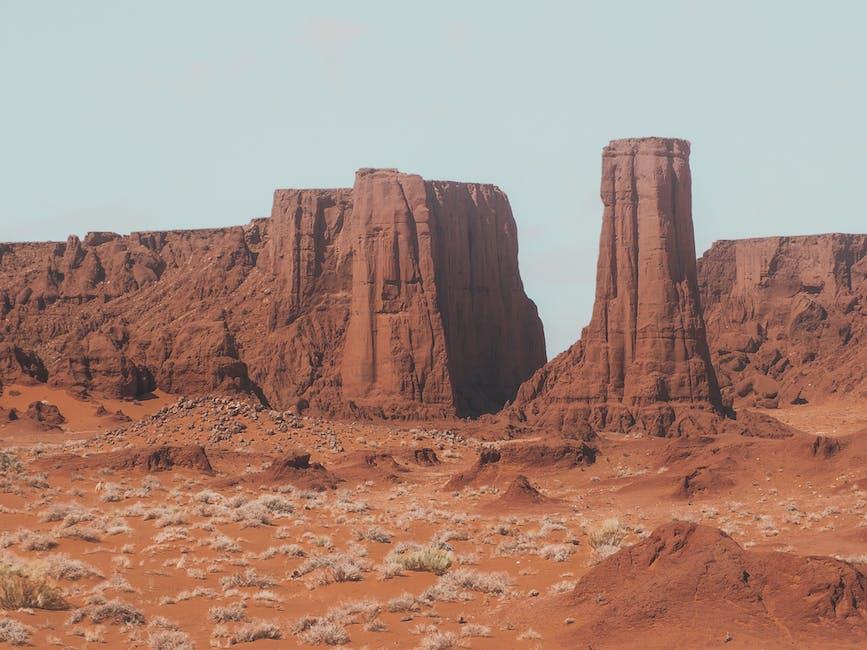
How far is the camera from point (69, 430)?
192 ft

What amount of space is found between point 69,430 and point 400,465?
18.6 meters

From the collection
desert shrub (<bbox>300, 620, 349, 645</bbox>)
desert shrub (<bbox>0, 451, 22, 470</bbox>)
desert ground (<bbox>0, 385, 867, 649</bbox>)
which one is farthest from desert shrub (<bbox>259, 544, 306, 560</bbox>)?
desert shrub (<bbox>0, 451, 22, 470</bbox>)

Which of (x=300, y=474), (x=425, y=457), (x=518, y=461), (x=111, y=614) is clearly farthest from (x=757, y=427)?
(x=111, y=614)

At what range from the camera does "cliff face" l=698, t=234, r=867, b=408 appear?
285 feet

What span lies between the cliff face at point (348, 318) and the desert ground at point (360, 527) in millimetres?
14732

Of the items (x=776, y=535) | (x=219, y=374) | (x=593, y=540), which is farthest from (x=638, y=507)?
(x=219, y=374)

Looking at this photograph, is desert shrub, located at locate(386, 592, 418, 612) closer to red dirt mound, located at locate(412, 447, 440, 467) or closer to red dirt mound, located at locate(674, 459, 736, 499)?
red dirt mound, located at locate(674, 459, 736, 499)

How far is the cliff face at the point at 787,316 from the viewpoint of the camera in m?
86.9

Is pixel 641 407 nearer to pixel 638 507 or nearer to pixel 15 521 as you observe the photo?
pixel 638 507

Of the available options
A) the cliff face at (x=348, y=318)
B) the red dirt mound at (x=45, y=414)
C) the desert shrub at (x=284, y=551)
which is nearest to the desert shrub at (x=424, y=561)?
the desert shrub at (x=284, y=551)

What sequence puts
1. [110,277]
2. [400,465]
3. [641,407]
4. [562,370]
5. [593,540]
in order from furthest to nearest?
1. [110,277]
2. [562,370]
3. [641,407]
4. [400,465]
5. [593,540]

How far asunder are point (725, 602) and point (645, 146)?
4227 centimetres

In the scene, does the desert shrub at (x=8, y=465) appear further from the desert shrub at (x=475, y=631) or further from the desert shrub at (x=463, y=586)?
the desert shrub at (x=475, y=631)

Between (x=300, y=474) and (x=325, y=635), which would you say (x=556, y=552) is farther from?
(x=300, y=474)
